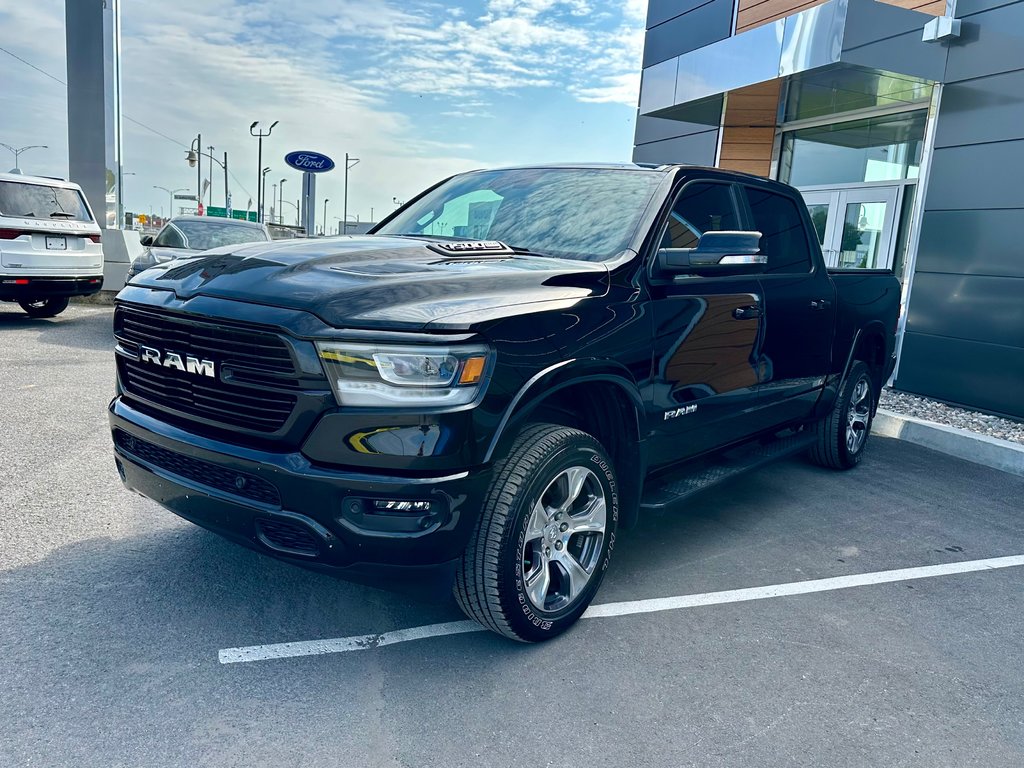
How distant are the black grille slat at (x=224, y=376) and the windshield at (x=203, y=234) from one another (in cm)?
834

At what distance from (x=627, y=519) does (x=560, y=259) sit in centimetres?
118

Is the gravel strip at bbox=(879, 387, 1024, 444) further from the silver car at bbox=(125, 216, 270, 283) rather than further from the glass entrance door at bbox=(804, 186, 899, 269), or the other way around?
the silver car at bbox=(125, 216, 270, 283)

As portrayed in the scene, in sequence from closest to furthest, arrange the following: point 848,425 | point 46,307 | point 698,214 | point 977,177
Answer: point 698,214 → point 848,425 → point 977,177 → point 46,307

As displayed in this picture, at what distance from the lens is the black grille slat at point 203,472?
2.62 m

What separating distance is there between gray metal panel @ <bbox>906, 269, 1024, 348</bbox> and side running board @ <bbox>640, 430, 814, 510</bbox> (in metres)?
4.38

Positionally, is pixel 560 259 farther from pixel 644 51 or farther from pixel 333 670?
pixel 644 51

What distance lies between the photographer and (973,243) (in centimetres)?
844

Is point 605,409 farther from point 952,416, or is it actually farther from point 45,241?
point 45,241

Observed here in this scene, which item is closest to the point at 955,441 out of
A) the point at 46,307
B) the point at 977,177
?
the point at 977,177

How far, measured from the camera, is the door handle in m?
3.99

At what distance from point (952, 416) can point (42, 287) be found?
11.1m

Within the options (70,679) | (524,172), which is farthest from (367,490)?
(524,172)

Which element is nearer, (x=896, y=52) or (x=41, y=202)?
(x=896, y=52)

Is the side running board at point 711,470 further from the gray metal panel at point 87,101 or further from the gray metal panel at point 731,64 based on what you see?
the gray metal panel at point 87,101
